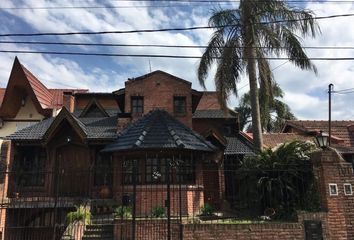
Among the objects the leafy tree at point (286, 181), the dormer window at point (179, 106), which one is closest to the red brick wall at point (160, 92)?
the dormer window at point (179, 106)

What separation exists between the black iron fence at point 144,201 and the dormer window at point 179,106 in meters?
3.13

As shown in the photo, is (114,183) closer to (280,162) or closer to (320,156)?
(280,162)

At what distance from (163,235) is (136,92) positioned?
9.78 m

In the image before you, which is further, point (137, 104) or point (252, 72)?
point (137, 104)

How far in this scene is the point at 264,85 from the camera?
16047 millimetres

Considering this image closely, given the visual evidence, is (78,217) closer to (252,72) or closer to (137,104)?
(137,104)

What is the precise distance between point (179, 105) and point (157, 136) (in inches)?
153

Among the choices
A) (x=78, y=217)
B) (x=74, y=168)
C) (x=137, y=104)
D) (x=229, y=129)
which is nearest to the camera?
(x=78, y=217)

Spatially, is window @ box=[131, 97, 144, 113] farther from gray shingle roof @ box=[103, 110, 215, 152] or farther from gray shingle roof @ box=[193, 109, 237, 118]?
gray shingle roof @ box=[193, 109, 237, 118]

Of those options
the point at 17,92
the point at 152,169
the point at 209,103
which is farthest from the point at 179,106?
the point at 17,92

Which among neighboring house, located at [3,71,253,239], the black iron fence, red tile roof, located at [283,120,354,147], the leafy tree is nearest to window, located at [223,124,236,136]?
neighboring house, located at [3,71,253,239]

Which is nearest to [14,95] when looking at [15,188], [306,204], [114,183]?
[15,188]

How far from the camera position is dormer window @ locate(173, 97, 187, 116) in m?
18.8

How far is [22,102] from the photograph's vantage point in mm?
21906
